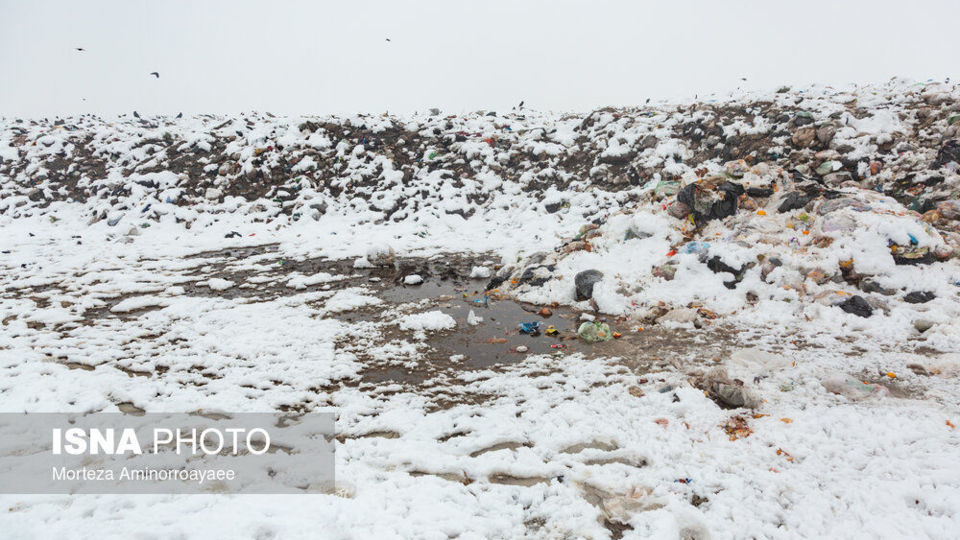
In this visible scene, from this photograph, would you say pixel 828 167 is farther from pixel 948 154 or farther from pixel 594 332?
pixel 594 332

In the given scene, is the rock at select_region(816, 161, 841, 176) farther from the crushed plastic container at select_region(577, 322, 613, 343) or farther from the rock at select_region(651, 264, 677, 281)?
the crushed plastic container at select_region(577, 322, 613, 343)

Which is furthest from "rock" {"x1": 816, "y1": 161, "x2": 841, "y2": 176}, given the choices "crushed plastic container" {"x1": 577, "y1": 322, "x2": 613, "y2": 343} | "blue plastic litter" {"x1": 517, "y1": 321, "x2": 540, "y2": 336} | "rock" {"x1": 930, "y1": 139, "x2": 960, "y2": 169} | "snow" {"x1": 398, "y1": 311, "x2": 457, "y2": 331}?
"snow" {"x1": 398, "y1": 311, "x2": 457, "y2": 331}

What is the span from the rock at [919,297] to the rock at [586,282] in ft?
13.4

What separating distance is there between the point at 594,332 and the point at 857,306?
354 cm

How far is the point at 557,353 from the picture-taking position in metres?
5.45

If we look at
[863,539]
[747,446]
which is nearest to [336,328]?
[747,446]

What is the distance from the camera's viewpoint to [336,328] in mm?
6355

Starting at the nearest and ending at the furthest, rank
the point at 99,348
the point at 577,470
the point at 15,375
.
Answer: the point at 577,470 → the point at 15,375 → the point at 99,348

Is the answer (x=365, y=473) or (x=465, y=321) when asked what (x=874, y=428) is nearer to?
(x=365, y=473)

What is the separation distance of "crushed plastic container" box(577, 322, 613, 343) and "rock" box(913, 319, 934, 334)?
12.0ft

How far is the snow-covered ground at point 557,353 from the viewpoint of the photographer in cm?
277

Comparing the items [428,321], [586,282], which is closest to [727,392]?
[586,282]

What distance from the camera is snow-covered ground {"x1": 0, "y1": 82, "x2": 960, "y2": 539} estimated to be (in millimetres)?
2771

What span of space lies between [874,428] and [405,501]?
3808 millimetres
